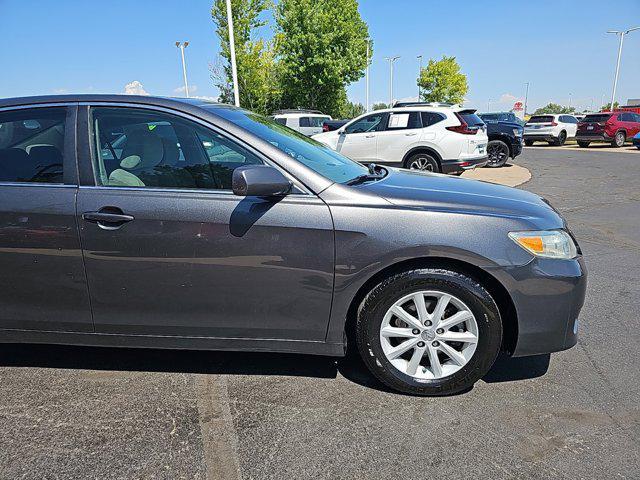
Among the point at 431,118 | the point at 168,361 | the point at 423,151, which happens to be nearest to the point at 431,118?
the point at 431,118

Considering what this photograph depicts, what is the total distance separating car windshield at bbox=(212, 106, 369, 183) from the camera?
9.27 feet

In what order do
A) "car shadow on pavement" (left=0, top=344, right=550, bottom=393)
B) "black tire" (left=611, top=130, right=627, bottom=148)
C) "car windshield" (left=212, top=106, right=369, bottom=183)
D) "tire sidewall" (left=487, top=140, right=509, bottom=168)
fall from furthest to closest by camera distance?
"black tire" (left=611, top=130, right=627, bottom=148), "tire sidewall" (left=487, top=140, right=509, bottom=168), "car shadow on pavement" (left=0, top=344, right=550, bottom=393), "car windshield" (left=212, top=106, right=369, bottom=183)

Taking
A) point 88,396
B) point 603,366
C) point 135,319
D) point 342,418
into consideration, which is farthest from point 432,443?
point 88,396

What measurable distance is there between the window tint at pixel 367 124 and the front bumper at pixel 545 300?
29.3ft

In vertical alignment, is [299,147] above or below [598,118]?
above

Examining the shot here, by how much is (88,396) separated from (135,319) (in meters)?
0.55

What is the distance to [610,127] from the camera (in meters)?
21.5

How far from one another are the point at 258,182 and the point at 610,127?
23.9 meters

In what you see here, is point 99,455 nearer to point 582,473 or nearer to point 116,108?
point 116,108

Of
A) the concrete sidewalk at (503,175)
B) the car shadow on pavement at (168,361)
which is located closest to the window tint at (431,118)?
the concrete sidewalk at (503,175)

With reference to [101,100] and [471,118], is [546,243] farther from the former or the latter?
[471,118]

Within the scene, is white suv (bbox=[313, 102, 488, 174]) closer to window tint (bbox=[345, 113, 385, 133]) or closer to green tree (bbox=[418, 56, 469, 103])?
window tint (bbox=[345, 113, 385, 133])

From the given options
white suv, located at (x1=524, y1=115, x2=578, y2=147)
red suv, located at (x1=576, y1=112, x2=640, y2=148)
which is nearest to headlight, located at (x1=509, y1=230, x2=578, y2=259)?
red suv, located at (x1=576, y1=112, x2=640, y2=148)

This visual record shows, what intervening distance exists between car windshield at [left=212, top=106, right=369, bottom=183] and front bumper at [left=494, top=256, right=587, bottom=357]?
1142 millimetres
